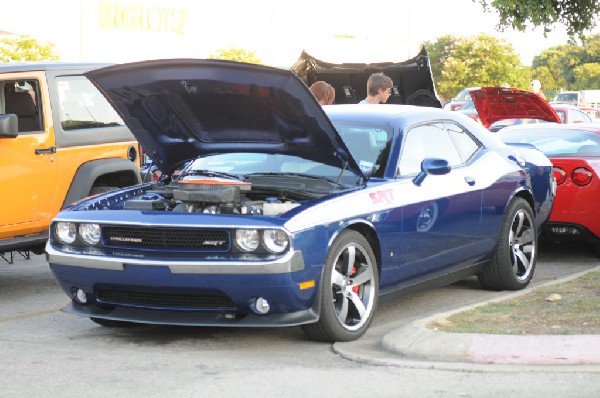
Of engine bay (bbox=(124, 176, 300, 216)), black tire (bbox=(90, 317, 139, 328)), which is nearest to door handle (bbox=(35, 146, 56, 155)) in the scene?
engine bay (bbox=(124, 176, 300, 216))

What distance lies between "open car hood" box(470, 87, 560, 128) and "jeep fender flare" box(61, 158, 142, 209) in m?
9.26

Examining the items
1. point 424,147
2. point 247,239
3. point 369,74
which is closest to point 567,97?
point 369,74

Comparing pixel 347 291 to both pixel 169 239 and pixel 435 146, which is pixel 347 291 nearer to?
pixel 169 239

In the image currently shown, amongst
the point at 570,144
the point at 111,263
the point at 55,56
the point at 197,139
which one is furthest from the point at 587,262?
the point at 55,56

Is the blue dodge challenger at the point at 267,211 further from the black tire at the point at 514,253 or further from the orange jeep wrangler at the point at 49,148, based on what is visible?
the orange jeep wrangler at the point at 49,148

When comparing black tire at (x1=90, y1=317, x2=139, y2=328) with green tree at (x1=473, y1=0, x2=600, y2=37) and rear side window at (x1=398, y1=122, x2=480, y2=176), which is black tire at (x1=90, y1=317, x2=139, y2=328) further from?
green tree at (x1=473, y1=0, x2=600, y2=37)

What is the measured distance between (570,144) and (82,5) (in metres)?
45.6

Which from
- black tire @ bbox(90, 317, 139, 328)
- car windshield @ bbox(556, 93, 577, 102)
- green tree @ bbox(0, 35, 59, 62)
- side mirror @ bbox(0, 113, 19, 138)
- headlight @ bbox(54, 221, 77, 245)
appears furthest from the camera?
car windshield @ bbox(556, 93, 577, 102)

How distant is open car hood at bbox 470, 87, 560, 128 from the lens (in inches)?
730

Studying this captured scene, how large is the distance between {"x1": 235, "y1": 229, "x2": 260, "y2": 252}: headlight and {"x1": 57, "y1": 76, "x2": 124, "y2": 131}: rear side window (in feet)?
12.0

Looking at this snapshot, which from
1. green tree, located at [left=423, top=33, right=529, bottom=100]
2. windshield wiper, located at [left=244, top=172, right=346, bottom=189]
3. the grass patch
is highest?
windshield wiper, located at [left=244, top=172, right=346, bottom=189]

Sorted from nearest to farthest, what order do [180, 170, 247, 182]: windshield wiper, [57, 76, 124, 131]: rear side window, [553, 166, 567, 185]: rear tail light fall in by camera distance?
[180, 170, 247, 182]: windshield wiper → [57, 76, 124, 131]: rear side window → [553, 166, 567, 185]: rear tail light

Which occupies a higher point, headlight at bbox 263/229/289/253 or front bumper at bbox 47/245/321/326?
headlight at bbox 263/229/289/253

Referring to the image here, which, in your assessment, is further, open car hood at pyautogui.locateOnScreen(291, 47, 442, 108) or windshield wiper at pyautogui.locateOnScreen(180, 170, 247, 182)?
open car hood at pyautogui.locateOnScreen(291, 47, 442, 108)
